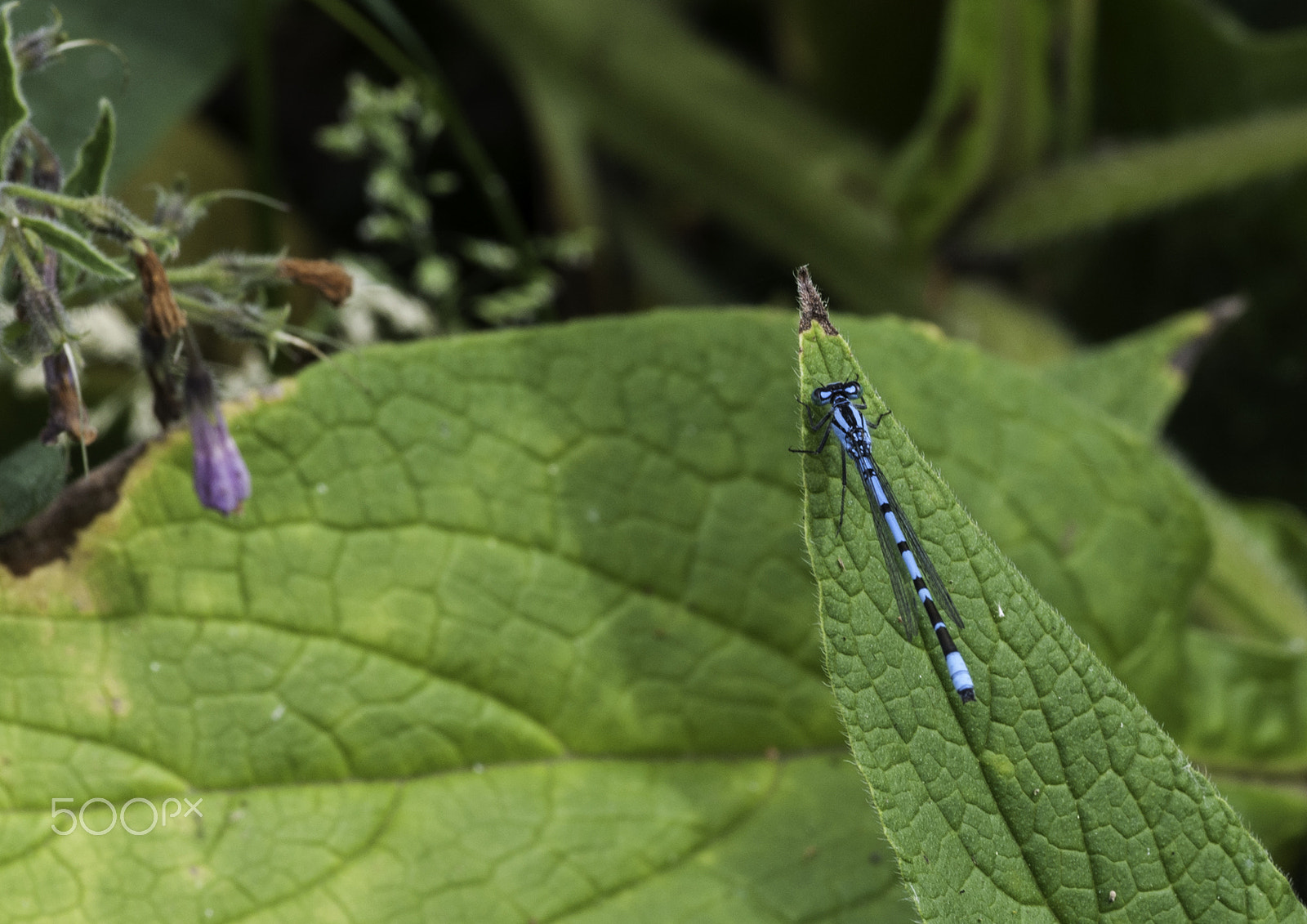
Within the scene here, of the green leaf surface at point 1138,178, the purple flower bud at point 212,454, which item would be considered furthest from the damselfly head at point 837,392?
the green leaf surface at point 1138,178

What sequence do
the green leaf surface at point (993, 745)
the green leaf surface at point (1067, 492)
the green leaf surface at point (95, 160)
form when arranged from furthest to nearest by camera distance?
the green leaf surface at point (1067, 492) < the green leaf surface at point (95, 160) < the green leaf surface at point (993, 745)

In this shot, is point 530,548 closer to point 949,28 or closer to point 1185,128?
point 949,28

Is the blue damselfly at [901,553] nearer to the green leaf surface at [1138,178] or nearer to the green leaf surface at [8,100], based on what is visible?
the green leaf surface at [8,100]

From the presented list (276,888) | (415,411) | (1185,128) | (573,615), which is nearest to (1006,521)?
(573,615)

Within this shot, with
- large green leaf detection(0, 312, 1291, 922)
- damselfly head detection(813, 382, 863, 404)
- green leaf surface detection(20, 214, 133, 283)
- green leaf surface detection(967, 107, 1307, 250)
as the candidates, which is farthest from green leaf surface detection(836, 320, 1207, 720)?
green leaf surface detection(20, 214, 133, 283)

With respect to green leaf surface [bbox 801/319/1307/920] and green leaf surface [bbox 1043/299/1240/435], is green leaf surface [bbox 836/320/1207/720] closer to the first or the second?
green leaf surface [bbox 1043/299/1240/435]

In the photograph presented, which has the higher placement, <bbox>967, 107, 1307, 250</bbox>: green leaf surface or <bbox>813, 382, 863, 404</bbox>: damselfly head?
<bbox>967, 107, 1307, 250</bbox>: green leaf surface

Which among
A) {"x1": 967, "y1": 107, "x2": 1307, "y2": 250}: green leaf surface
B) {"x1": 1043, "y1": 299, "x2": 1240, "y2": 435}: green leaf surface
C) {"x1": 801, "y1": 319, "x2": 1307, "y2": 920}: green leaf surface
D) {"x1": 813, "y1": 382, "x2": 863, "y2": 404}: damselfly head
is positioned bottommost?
{"x1": 801, "y1": 319, "x2": 1307, "y2": 920}: green leaf surface

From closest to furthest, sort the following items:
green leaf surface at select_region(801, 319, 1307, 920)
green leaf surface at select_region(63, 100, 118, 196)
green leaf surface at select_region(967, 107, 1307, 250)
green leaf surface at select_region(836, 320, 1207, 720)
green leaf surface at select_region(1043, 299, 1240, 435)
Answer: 1. green leaf surface at select_region(801, 319, 1307, 920)
2. green leaf surface at select_region(63, 100, 118, 196)
3. green leaf surface at select_region(836, 320, 1207, 720)
4. green leaf surface at select_region(1043, 299, 1240, 435)
5. green leaf surface at select_region(967, 107, 1307, 250)
